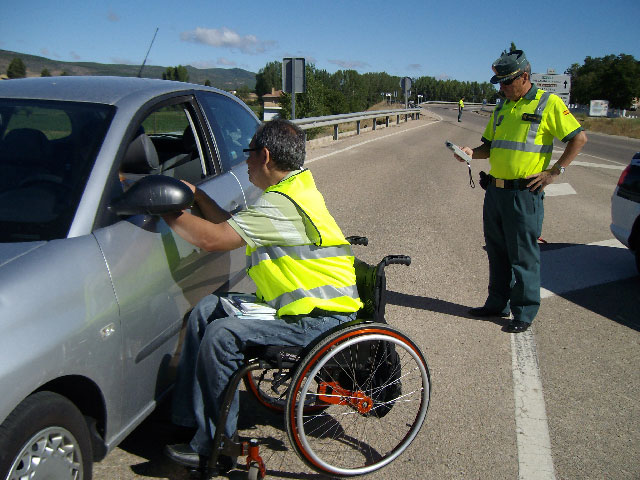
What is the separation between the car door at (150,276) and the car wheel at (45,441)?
287mm

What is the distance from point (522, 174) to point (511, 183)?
104 millimetres

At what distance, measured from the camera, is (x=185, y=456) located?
8.62ft

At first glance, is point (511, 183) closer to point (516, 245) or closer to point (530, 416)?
point (516, 245)

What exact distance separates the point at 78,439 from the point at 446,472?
170cm

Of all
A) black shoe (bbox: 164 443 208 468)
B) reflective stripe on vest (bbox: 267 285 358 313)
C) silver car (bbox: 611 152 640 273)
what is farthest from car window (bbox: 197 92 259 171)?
silver car (bbox: 611 152 640 273)

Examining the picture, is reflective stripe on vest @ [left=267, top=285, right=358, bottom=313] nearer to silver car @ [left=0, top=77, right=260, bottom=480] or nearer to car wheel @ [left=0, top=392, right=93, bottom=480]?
silver car @ [left=0, top=77, right=260, bottom=480]

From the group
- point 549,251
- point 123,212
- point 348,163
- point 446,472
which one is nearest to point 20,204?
point 123,212

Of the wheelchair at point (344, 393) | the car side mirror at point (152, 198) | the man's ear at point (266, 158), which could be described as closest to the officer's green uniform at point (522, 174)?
the wheelchair at point (344, 393)

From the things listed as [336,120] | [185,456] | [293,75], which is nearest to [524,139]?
[185,456]

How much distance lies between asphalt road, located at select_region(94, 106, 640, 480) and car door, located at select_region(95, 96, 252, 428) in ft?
1.32

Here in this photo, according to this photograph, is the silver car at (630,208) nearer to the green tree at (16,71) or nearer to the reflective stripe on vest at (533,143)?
the reflective stripe on vest at (533,143)

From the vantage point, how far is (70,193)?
254 centimetres

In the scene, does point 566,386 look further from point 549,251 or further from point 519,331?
point 549,251

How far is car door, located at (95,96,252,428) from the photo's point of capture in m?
2.46
